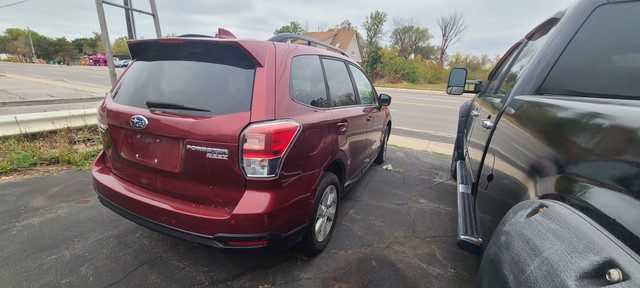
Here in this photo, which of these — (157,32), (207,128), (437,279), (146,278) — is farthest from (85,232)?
(157,32)

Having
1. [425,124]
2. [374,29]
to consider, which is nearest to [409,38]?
[374,29]

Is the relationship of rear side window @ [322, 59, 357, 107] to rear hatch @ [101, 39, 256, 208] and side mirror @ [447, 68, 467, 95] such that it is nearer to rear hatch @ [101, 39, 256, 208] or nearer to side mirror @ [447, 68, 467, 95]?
rear hatch @ [101, 39, 256, 208]

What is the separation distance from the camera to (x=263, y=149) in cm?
165

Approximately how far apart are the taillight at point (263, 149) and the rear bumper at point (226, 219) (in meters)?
0.15

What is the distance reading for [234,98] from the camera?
1.74m

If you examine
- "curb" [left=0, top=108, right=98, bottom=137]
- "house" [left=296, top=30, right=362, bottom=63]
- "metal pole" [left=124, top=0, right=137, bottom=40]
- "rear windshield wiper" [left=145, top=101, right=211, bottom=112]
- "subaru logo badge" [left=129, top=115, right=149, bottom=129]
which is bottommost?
"curb" [left=0, top=108, right=98, bottom=137]

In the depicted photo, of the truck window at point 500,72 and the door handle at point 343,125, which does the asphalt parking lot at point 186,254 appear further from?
the truck window at point 500,72

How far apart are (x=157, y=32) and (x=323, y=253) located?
6176 millimetres

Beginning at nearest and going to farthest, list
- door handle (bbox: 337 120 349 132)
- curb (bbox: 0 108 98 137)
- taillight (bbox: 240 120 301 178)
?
taillight (bbox: 240 120 301 178), door handle (bbox: 337 120 349 132), curb (bbox: 0 108 98 137)

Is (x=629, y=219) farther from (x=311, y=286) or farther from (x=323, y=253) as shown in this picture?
(x=323, y=253)

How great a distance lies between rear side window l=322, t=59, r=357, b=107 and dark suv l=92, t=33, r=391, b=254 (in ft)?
1.14

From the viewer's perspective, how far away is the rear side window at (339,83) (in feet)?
8.42

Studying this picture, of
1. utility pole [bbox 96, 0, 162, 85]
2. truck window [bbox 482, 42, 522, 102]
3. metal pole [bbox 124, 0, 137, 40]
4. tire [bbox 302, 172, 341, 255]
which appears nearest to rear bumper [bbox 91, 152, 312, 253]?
tire [bbox 302, 172, 341, 255]

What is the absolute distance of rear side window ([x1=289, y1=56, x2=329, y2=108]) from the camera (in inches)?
78.7
